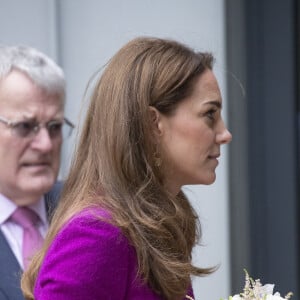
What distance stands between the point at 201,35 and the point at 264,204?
842mm

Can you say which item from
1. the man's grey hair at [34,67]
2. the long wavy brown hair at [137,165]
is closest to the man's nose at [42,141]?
the man's grey hair at [34,67]

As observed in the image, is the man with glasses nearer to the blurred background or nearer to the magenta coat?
the blurred background

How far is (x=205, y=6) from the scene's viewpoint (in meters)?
4.25

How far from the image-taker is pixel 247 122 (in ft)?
13.4

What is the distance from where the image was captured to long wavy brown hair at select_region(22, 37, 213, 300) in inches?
91.9

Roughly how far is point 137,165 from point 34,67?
105 centimetres

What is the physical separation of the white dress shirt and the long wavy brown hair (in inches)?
23.7

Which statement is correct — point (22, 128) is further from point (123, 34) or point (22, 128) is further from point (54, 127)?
point (123, 34)

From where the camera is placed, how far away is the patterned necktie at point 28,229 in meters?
3.12

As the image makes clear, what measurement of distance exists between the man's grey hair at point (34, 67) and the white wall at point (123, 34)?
900 millimetres

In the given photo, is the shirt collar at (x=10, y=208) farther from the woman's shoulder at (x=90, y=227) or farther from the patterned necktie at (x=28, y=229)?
the woman's shoulder at (x=90, y=227)

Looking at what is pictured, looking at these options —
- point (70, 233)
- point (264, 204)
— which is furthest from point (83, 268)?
point (264, 204)

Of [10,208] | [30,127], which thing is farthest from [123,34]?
[10,208]

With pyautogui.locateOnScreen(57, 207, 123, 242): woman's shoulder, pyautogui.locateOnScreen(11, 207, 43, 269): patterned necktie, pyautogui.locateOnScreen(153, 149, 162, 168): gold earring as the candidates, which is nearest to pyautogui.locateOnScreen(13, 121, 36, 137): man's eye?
pyautogui.locateOnScreen(11, 207, 43, 269): patterned necktie
